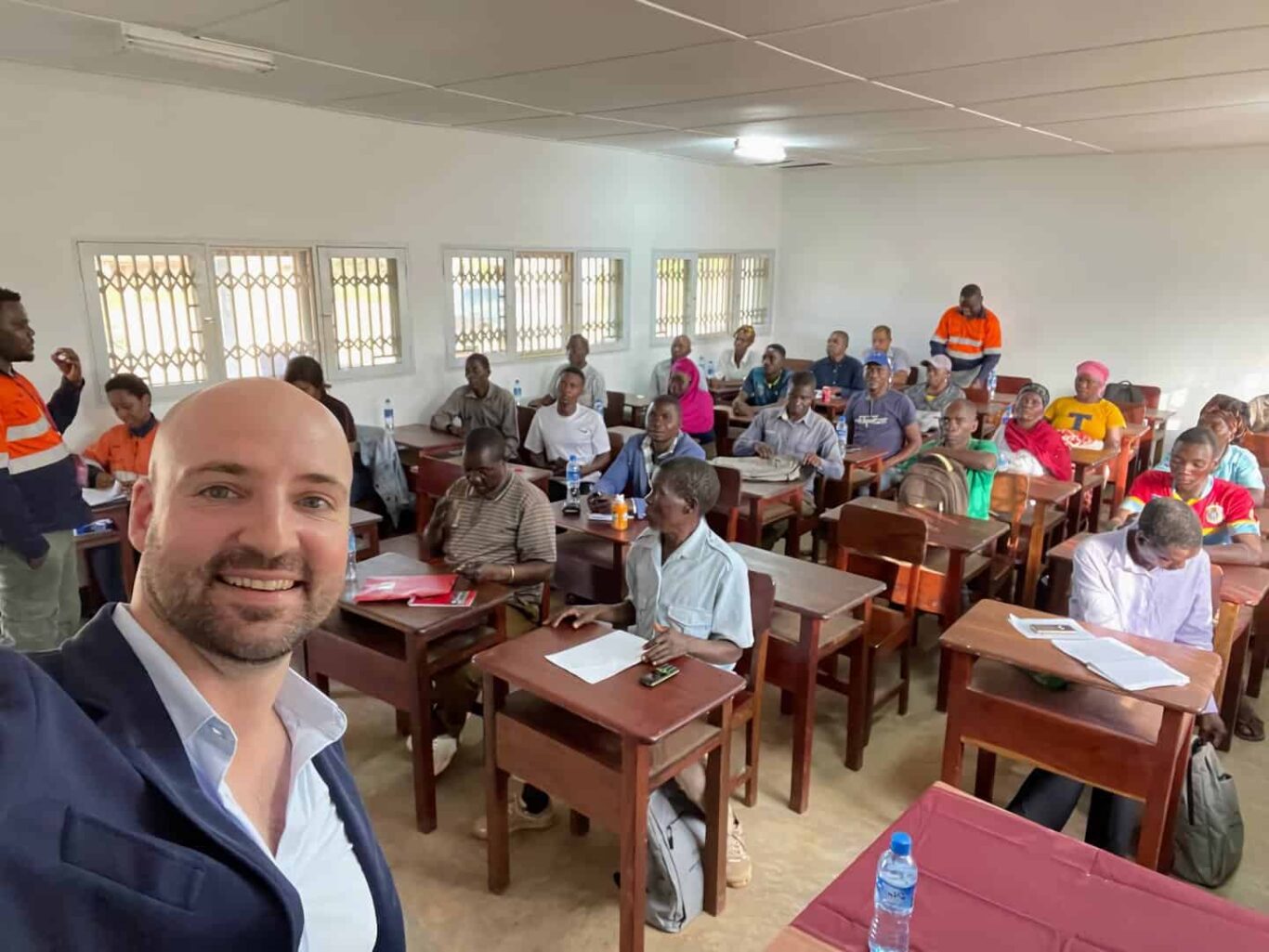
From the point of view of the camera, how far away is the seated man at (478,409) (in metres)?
5.65

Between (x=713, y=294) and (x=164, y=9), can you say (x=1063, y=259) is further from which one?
(x=164, y=9)

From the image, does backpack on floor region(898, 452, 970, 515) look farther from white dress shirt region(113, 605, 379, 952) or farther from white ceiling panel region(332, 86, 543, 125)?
white dress shirt region(113, 605, 379, 952)

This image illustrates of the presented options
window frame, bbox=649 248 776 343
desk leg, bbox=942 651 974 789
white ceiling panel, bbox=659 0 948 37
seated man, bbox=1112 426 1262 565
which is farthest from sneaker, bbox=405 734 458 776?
window frame, bbox=649 248 776 343

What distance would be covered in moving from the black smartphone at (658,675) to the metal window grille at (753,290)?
7066mm

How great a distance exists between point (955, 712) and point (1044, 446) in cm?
254

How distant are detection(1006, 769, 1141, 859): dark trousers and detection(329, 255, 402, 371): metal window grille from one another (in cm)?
457

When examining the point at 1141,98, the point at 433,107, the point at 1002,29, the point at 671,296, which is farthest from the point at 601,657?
the point at 671,296

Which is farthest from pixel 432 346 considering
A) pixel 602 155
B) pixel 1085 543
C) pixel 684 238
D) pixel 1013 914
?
pixel 1013 914

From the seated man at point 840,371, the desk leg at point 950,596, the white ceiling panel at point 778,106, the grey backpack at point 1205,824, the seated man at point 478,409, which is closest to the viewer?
the grey backpack at point 1205,824

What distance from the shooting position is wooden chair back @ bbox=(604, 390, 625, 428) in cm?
664

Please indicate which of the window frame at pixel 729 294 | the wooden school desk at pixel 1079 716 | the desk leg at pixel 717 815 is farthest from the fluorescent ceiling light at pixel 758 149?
the desk leg at pixel 717 815

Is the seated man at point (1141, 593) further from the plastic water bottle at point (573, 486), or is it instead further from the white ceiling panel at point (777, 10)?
the plastic water bottle at point (573, 486)

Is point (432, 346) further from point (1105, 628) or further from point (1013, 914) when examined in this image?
point (1013, 914)

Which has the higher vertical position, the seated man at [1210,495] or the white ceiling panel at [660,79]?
the white ceiling panel at [660,79]
